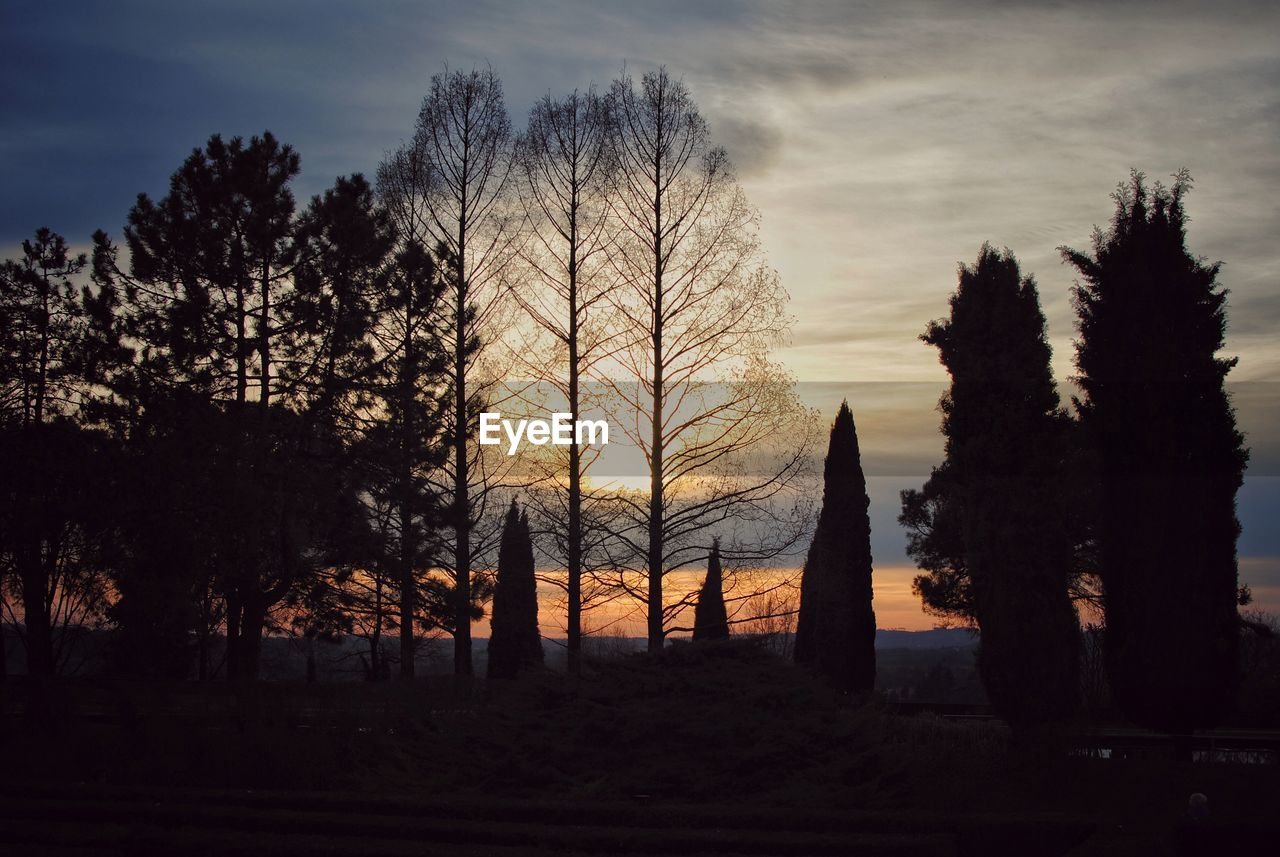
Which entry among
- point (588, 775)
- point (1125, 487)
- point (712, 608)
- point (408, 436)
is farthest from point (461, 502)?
point (1125, 487)

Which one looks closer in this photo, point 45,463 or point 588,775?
point 588,775

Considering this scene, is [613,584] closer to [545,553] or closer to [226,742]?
[545,553]

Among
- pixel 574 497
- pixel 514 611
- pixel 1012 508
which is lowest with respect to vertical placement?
pixel 514 611

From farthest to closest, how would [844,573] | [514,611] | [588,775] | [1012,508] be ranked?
[514,611] → [844,573] → [1012,508] → [588,775]

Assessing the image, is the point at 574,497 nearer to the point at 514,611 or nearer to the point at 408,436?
the point at 408,436

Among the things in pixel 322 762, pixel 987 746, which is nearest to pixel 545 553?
pixel 322 762

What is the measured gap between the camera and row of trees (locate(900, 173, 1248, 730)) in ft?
43.0

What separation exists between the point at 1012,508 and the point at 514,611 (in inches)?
564

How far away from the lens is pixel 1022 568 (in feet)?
47.4

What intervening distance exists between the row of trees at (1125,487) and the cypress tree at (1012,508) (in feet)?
0.08

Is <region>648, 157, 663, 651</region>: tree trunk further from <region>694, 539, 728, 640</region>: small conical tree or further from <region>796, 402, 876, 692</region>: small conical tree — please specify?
<region>796, 402, 876, 692</region>: small conical tree

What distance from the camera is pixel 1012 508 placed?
14.9 metres

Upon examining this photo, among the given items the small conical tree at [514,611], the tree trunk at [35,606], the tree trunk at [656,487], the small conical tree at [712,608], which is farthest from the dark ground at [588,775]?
the small conical tree at [514,611]

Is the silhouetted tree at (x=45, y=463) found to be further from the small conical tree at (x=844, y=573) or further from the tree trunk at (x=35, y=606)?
the small conical tree at (x=844, y=573)
